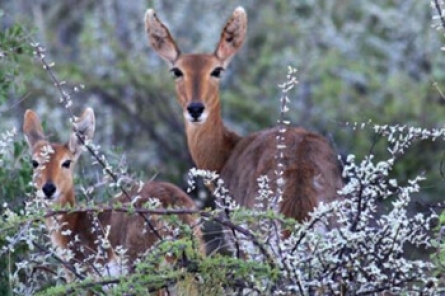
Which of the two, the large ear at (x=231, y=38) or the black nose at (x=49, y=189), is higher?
the large ear at (x=231, y=38)

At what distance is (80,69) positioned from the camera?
15.4 meters

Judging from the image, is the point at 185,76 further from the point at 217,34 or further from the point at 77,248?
the point at 217,34

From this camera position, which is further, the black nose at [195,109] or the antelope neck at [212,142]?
the antelope neck at [212,142]

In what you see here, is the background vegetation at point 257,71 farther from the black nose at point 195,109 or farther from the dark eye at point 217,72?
the black nose at point 195,109

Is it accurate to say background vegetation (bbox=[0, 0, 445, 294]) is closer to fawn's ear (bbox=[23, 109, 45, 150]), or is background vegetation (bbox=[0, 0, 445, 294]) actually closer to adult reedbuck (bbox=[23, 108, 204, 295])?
fawn's ear (bbox=[23, 109, 45, 150])

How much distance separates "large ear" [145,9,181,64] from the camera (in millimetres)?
10484

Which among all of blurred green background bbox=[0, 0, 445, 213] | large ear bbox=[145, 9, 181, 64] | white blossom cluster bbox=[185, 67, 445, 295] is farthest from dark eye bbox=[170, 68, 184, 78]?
white blossom cluster bbox=[185, 67, 445, 295]

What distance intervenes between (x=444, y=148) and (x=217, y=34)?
3.18 m

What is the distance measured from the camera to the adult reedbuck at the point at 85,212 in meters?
8.51

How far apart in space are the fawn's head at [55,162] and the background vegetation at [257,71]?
11.7 ft

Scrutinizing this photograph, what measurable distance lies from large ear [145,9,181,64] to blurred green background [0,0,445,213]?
2522 millimetres

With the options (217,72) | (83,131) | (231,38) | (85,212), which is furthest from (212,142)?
(85,212)

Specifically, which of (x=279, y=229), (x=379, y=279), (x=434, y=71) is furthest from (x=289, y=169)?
(x=434, y=71)

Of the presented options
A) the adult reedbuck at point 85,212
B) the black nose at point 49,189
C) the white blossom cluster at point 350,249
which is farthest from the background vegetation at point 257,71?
the white blossom cluster at point 350,249
